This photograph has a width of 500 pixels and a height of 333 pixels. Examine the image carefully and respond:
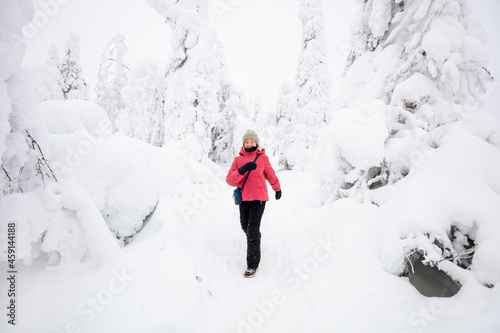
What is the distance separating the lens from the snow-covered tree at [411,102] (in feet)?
14.9

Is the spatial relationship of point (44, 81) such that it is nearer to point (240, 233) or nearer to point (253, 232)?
point (240, 233)

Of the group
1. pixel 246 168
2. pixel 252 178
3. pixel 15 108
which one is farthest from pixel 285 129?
pixel 15 108

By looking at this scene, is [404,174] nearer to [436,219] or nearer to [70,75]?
[436,219]

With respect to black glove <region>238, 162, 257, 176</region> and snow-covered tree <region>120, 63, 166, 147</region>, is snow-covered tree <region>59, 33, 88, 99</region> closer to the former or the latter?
snow-covered tree <region>120, 63, 166, 147</region>

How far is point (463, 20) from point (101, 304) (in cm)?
921

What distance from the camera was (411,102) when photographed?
4883 mm

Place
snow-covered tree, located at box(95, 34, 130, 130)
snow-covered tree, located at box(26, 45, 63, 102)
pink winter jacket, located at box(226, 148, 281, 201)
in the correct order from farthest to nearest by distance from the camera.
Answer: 1. snow-covered tree, located at box(95, 34, 130, 130)
2. snow-covered tree, located at box(26, 45, 63, 102)
3. pink winter jacket, located at box(226, 148, 281, 201)

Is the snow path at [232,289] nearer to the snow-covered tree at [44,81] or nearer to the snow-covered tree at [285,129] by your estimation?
the snow-covered tree at [285,129]

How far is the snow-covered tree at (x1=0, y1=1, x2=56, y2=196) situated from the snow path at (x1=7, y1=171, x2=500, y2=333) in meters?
1.28

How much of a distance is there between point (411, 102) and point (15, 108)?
6837 mm

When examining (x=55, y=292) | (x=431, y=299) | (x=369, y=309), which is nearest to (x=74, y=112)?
(x=55, y=292)

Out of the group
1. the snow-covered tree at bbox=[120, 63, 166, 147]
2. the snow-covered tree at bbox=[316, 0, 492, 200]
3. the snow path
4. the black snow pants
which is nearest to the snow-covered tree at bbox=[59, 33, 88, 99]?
the snow-covered tree at bbox=[120, 63, 166, 147]

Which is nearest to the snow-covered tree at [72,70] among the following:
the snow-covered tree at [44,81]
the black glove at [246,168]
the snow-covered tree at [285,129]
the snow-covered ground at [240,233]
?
the snow-covered tree at [44,81]

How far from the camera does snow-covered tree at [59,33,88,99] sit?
68.5ft
